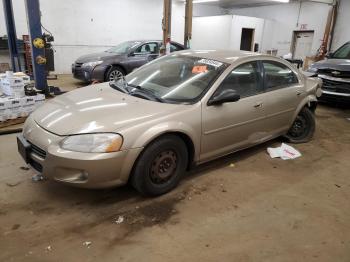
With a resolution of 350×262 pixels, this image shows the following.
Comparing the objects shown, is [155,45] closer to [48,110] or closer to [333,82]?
[333,82]

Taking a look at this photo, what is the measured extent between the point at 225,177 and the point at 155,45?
6.62 m

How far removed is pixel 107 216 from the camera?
8.54ft

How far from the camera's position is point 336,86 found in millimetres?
6922

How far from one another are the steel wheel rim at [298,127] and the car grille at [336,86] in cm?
300

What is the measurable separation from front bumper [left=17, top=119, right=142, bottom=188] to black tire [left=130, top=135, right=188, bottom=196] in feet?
0.35

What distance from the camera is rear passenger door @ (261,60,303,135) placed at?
3742 mm

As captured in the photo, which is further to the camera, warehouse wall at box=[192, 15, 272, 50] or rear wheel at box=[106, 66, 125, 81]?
warehouse wall at box=[192, 15, 272, 50]

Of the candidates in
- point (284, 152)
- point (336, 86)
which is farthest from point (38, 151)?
point (336, 86)

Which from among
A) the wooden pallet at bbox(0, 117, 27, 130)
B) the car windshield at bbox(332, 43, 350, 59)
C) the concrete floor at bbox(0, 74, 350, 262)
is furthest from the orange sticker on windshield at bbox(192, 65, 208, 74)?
the car windshield at bbox(332, 43, 350, 59)

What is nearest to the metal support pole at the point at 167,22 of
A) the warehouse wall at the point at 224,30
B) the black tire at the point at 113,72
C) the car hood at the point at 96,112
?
the black tire at the point at 113,72

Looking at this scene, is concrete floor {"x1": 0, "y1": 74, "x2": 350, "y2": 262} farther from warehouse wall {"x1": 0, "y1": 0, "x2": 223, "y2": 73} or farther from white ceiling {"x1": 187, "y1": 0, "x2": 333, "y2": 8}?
white ceiling {"x1": 187, "y1": 0, "x2": 333, "y2": 8}

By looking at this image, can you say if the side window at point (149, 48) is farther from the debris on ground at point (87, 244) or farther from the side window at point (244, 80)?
the debris on ground at point (87, 244)

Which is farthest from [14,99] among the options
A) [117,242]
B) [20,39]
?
[20,39]

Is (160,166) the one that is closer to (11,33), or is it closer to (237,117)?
(237,117)
